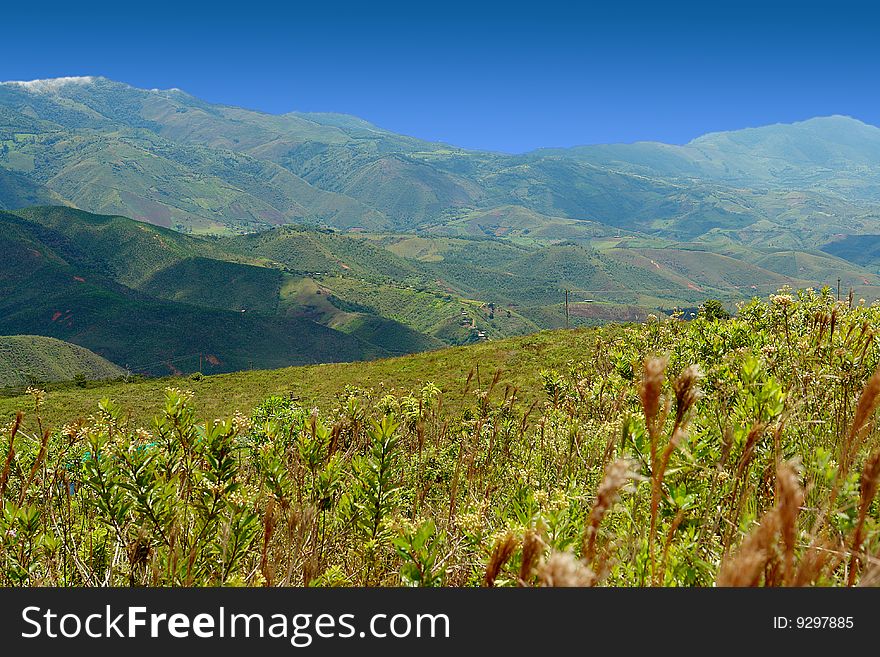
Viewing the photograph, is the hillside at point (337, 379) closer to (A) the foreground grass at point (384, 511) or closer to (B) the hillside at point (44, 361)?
(A) the foreground grass at point (384, 511)

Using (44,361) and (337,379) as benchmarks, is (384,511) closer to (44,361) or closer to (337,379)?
(337,379)

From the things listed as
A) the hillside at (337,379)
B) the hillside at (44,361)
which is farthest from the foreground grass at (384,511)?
the hillside at (44,361)

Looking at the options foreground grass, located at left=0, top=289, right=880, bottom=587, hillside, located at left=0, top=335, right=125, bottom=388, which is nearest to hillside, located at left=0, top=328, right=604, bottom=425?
foreground grass, located at left=0, top=289, right=880, bottom=587

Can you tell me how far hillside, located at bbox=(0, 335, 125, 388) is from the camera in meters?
141

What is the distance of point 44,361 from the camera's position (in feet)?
483

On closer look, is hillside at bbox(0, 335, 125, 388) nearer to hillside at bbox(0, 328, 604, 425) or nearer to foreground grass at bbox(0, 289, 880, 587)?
hillside at bbox(0, 328, 604, 425)

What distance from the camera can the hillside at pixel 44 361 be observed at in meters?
141

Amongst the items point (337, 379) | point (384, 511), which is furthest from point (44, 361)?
point (384, 511)

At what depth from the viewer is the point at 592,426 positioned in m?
5.25

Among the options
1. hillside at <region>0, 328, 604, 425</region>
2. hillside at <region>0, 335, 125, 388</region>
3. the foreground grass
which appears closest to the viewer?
the foreground grass

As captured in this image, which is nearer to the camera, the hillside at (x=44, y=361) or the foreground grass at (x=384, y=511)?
the foreground grass at (x=384, y=511)

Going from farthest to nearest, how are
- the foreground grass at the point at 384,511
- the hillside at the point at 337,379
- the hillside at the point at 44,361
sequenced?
the hillside at the point at 44,361, the hillside at the point at 337,379, the foreground grass at the point at 384,511
